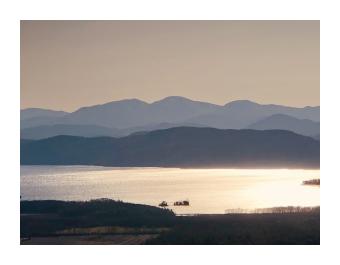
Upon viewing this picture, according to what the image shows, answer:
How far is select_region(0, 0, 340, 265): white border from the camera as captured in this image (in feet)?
34.8

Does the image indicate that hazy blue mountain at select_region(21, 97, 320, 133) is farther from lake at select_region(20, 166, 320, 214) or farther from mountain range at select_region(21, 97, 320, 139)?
lake at select_region(20, 166, 320, 214)

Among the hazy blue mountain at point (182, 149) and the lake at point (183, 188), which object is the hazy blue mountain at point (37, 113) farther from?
the lake at point (183, 188)

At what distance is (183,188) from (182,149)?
27 cm

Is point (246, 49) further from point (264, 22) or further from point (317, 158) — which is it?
point (317, 158)

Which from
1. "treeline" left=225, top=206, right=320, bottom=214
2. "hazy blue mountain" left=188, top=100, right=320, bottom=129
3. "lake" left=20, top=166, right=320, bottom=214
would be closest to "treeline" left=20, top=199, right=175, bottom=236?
"lake" left=20, top=166, right=320, bottom=214

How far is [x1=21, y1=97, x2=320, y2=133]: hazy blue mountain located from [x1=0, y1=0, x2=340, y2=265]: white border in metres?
0.17

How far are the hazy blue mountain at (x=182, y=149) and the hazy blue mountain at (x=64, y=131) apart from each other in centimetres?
4

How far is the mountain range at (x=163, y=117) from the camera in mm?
10625

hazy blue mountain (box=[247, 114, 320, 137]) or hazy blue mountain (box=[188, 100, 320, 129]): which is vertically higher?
hazy blue mountain (box=[188, 100, 320, 129])

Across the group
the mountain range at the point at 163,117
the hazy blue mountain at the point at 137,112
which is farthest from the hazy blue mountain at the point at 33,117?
the hazy blue mountain at the point at 137,112

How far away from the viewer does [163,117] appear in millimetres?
10672
